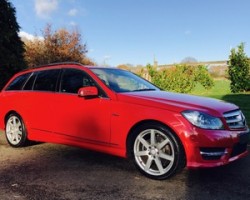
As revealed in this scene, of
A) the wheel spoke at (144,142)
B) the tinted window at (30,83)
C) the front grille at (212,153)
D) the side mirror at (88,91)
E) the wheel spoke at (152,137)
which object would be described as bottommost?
the front grille at (212,153)

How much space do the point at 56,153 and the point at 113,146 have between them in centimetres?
149

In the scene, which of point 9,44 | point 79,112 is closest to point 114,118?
point 79,112

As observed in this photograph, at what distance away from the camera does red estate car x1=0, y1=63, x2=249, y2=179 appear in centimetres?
434

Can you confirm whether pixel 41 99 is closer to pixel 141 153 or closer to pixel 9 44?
pixel 141 153

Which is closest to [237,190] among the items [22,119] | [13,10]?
[22,119]

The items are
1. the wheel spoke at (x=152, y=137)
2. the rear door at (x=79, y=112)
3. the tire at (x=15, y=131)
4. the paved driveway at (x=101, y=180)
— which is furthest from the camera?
the tire at (x=15, y=131)

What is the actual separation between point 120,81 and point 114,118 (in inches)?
34.9

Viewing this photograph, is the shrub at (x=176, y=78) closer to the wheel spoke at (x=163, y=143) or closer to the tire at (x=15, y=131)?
the tire at (x=15, y=131)

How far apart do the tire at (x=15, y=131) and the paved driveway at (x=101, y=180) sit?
660mm

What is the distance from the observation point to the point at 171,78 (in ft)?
55.8

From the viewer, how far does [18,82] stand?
683cm

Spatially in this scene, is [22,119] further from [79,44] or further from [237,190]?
[79,44]

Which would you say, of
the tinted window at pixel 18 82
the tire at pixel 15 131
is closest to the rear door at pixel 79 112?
the tire at pixel 15 131

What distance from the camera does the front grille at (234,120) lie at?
4551 millimetres
